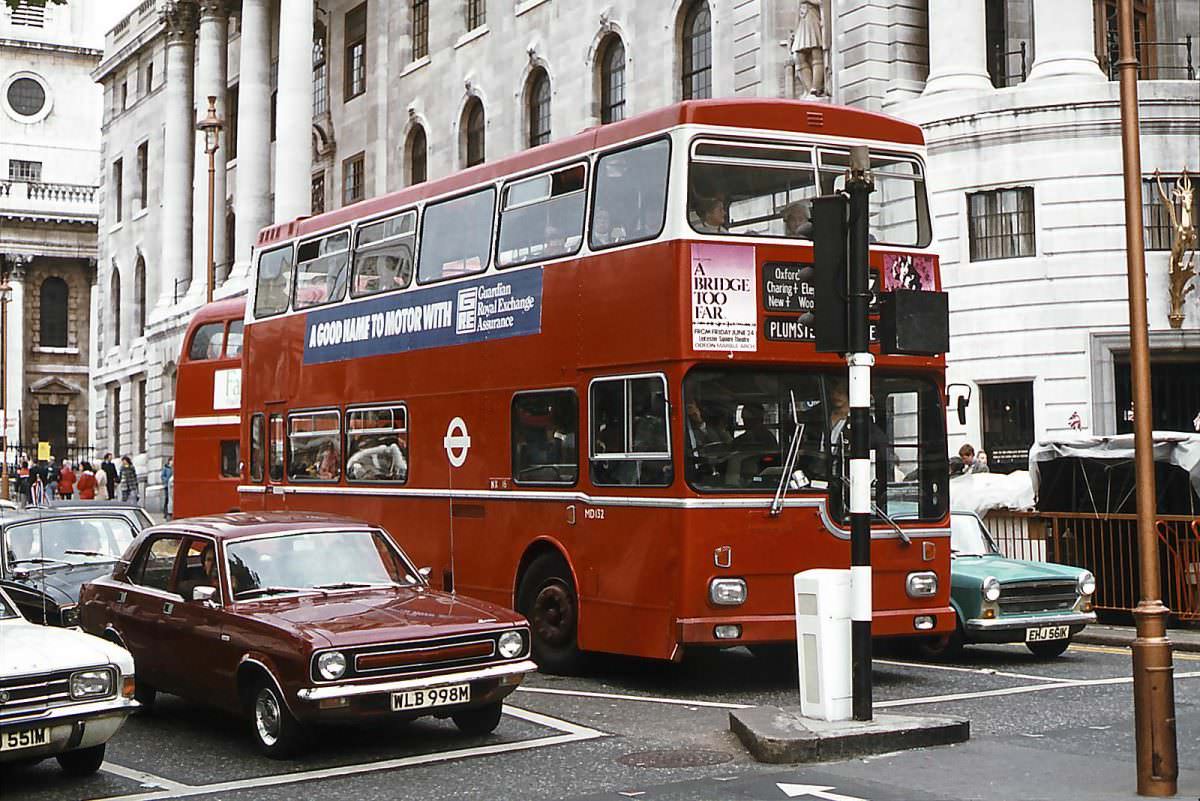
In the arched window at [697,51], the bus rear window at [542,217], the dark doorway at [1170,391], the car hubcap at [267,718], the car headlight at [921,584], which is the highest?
the arched window at [697,51]

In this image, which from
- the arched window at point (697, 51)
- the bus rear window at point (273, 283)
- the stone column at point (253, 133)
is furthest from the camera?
the stone column at point (253, 133)

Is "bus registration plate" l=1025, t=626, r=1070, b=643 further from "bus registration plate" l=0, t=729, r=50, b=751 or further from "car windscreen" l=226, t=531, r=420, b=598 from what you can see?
"bus registration plate" l=0, t=729, r=50, b=751

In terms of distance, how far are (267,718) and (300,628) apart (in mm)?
716

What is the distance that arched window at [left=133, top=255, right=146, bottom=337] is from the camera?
62.4m

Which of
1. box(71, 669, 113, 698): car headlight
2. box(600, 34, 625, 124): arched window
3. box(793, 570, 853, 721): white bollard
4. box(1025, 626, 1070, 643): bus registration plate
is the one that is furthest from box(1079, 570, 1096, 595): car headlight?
box(600, 34, 625, 124): arched window

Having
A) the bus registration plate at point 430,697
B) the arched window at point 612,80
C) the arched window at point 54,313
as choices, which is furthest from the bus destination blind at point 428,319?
the arched window at point 54,313

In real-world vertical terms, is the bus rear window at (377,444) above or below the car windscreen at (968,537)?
above

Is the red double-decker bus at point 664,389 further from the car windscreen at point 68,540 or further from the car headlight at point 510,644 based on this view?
the car windscreen at point 68,540

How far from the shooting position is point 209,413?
2514 centimetres

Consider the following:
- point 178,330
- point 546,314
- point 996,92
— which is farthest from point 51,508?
point 178,330

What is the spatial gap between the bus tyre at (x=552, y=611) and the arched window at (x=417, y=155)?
30926mm

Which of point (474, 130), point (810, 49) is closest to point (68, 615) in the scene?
point (810, 49)

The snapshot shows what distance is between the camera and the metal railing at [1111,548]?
17.4 metres

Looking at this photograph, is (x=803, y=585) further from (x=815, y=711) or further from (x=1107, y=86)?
(x=1107, y=86)
